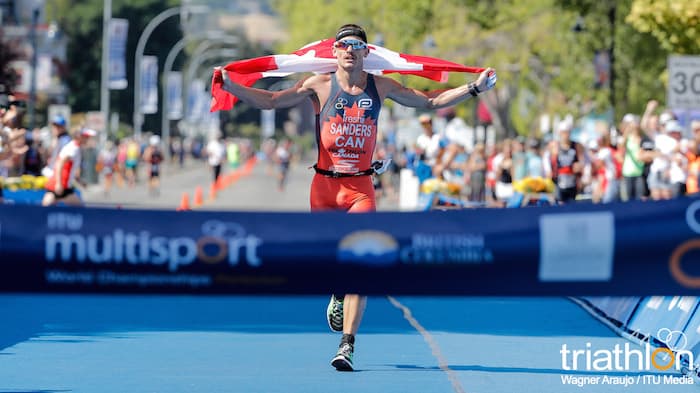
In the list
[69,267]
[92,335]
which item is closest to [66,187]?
[92,335]

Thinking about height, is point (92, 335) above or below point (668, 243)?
below

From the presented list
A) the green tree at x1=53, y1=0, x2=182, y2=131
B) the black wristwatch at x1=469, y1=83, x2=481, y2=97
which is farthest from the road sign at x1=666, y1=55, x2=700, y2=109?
the green tree at x1=53, y1=0, x2=182, y2=131

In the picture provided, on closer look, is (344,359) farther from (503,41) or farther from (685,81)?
(503,41)

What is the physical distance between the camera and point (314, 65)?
35.8 feet

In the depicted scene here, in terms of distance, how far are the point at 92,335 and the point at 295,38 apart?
9202 centimetres

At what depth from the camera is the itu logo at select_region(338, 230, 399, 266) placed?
6238 mm

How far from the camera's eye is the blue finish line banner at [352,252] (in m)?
6.18

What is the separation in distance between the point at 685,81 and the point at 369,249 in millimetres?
16657

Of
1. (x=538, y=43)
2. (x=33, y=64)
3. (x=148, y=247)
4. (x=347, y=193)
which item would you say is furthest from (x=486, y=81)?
(x=538, y=43)

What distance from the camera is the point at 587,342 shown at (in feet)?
Answer: 38.8

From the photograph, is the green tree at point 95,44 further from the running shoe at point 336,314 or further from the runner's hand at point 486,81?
the runner's hand at point 486,81

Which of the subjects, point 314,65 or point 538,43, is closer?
point 314,65

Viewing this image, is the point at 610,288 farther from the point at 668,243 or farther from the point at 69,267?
the point at 69,267

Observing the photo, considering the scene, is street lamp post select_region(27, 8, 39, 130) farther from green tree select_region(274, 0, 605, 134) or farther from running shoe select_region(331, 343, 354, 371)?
running shoe select_region(331, 343, 354, 371)
